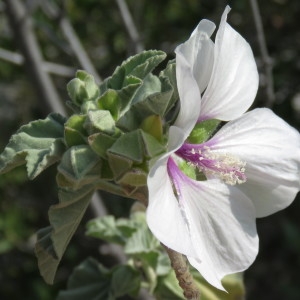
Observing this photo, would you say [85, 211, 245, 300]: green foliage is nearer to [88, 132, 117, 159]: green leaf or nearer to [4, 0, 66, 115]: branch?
[88, 132, 117, 159]: green leaf

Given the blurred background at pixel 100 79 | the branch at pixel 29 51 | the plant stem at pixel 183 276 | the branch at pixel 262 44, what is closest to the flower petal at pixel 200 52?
the plant stem at pixel 183 276

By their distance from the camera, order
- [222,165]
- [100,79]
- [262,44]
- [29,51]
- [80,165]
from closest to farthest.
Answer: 1. [80,165]
2. [222,165]
3. [262,44]
4. [29,51]
5. [100,79]

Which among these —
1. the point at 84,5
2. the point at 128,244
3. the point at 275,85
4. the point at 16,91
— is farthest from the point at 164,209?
the point at 16,91

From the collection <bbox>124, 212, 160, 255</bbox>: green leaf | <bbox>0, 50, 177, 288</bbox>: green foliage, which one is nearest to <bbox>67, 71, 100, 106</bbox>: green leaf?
<bbox>0, 50, 177, 288</bbox>: green foliage

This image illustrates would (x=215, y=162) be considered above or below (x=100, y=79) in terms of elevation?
above

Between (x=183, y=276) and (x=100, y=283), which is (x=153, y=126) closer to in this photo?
(x=183, y=276)

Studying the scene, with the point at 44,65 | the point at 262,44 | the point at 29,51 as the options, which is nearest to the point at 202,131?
the point at 262,44

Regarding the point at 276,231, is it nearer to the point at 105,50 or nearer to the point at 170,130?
the point at 105,50
